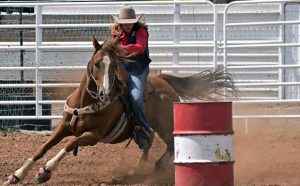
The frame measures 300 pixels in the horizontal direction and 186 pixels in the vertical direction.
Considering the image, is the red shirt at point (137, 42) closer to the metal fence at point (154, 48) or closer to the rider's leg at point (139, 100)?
the rider's leg at point (139, 100)

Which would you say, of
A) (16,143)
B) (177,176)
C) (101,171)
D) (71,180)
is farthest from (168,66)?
(177,176)

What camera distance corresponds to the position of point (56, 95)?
12898 millimetres

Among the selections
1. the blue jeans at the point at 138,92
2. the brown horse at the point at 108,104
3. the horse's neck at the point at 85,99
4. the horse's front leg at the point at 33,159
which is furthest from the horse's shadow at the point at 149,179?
the horse's neck at the point at 85,99

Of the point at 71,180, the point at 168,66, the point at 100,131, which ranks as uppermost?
the point at 168,66

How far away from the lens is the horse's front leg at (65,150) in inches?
299

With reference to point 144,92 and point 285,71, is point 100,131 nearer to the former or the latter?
point 144,92

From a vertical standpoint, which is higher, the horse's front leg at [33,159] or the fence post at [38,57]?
the fence post at [38,57]

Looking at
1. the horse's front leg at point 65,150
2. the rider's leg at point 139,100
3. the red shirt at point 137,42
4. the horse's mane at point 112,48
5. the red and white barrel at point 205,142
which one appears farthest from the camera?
the rider's leg at point 139,100

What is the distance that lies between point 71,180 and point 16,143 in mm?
3144

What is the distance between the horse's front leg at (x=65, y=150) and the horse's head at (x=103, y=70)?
40 centimetres

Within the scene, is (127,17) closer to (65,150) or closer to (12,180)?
(65,150)

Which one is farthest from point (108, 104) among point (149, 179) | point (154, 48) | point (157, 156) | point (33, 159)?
point (154, 48)

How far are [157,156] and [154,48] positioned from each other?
2678 mm

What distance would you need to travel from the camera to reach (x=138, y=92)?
8375mm
